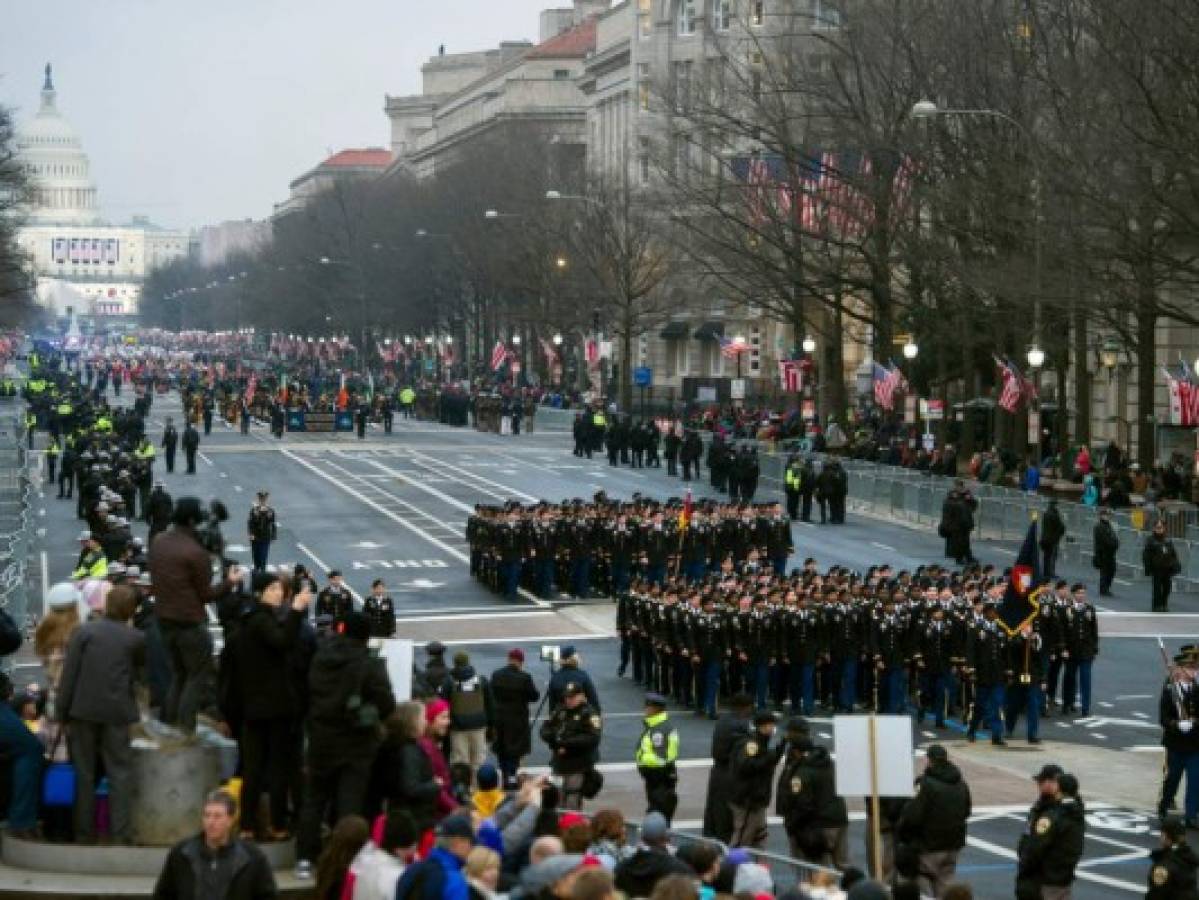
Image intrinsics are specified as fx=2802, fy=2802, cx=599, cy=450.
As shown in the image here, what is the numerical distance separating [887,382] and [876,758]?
50.5 m

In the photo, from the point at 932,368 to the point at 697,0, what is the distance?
42.8m

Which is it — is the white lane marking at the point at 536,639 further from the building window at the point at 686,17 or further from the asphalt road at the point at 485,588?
the building window at the point at 686,17

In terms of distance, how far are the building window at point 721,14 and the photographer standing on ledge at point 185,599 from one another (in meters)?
93.2

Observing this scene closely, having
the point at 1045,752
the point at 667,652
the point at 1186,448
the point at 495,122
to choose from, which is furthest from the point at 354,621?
the point at 495,122

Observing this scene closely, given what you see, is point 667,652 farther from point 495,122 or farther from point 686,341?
point 495,122

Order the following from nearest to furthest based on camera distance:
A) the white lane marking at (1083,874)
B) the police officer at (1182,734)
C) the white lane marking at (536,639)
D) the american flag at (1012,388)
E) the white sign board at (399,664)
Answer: the white sign board at (399,664) < the white lane marking at (1083,874) < the police officer at (1182,734) < the white lane marking at (536,639) < the american flag at (1012,388)

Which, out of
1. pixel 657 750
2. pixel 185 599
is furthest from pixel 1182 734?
pixel 185 599

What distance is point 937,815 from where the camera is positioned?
1831 cm

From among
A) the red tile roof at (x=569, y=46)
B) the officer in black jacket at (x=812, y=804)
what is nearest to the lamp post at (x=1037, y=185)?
the officer in black jacket at (x=812, y=804)

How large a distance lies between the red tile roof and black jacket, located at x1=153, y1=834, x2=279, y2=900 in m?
151

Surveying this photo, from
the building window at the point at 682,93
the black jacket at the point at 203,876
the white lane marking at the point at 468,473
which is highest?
the building window at the point at 682,93

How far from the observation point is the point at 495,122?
526 ft

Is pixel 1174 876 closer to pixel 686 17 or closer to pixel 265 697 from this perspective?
pixel 265 697

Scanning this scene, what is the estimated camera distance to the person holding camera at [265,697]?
15.9 m
